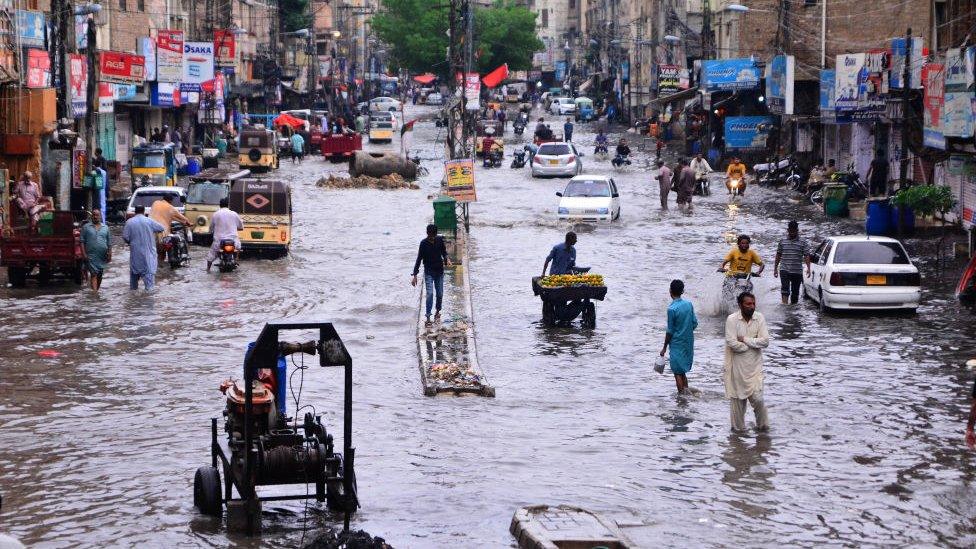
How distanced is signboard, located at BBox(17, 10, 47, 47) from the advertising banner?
20.7m

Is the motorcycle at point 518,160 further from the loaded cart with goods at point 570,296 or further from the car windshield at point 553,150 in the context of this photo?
the loaded cart with goods at point 570,296

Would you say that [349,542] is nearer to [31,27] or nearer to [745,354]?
[745,354]

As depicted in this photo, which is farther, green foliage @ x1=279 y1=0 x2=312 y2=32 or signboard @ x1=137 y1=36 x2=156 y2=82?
green foliage @ x1=279 y1=0 x2=312 y2=32

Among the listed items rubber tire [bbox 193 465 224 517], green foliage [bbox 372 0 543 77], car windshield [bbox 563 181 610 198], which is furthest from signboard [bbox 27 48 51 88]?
green foliage [bbox 372 0 543 77]

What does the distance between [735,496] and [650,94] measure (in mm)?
81987

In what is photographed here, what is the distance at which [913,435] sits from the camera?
49.0 ft

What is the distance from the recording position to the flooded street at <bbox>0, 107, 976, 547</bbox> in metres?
11.8

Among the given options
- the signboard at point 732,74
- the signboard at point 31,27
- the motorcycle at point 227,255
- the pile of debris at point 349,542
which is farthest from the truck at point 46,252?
the signboard at point 732,74

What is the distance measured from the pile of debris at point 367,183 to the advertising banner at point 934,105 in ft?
74.4

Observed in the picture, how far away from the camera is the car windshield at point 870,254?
22.8m

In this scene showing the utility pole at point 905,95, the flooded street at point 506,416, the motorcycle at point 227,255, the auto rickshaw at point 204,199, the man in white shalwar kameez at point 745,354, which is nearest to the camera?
the flooded street at point 506,416

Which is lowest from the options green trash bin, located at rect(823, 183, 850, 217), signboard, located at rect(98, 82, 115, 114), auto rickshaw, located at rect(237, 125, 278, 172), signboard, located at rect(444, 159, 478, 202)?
green trash bin, located at rect(823, 183, 850, 217)

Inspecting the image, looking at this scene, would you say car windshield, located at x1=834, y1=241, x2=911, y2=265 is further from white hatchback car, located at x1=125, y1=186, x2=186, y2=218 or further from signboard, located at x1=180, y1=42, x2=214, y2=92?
signboard, located at x1=180, y1=42, x2=214, y2=92

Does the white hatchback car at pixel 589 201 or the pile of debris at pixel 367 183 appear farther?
the pile of debris at pixel 367 183
